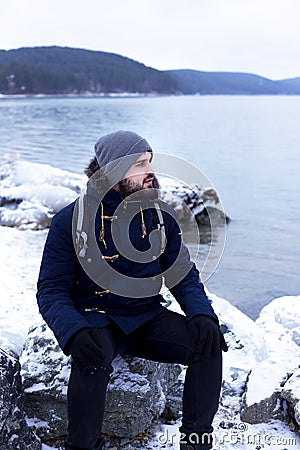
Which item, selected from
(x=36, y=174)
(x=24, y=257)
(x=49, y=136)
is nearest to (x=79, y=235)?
(x=24, y=257)

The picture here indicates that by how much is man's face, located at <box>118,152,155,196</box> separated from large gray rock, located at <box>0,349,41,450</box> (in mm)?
1029

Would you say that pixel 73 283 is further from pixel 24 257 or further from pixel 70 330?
pixel 24 257

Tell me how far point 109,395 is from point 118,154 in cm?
125

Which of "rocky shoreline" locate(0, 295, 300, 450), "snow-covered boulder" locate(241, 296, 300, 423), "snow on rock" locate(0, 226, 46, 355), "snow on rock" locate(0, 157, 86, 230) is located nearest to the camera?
"rocky shoreline" locate(0, 295, 300, 450)

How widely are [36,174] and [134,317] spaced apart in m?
10.1

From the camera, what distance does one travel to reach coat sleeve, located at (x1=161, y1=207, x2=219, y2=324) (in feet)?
9.89

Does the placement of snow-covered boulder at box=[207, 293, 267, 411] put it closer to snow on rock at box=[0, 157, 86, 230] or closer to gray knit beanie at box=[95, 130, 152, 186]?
gray knit beanie at box=[95, 130, 152, 186]

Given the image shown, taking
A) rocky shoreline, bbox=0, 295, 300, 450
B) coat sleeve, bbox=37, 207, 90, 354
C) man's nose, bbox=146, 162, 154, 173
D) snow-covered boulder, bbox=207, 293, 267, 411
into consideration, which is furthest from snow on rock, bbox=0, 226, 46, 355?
snow-covered boulder, bbox=207, 293, 267, 411

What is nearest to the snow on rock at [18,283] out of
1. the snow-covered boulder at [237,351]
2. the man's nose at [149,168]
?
the man's nose at [149,168]

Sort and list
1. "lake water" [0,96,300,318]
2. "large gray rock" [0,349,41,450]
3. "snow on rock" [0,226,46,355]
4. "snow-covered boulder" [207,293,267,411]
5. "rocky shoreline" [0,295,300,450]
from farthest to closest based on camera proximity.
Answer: "lake water" [0,96,300,318]
"snow on rock" [0,226,46,355]
"snow-covered boulder" [207,293,267,411]
"rocky shoreline" [0,295,300,450]
"large gray rock" [0,349,41,450]

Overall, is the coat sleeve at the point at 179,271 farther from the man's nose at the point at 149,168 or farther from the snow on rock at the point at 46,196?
the snow on rock at the point at 46,196

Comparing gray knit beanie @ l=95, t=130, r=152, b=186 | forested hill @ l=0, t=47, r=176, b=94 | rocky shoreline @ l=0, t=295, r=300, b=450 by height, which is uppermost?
forested hill @ l=0, t=47, r=176, b=94

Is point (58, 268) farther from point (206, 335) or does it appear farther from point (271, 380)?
point (271, 380)

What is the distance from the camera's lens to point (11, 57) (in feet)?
308
